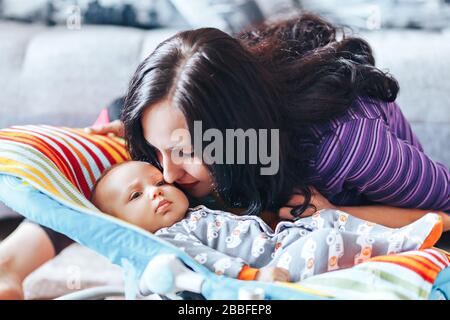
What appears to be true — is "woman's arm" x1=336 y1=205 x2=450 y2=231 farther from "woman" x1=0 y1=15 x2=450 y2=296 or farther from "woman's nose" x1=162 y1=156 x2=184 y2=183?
"woman's nose" x1=162 y1=156 x2=184 y2=183

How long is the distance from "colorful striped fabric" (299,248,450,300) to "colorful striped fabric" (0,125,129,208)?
14.7 inches

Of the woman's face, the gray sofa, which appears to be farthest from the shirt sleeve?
the gray sofa

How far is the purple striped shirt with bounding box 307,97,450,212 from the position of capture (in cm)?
103

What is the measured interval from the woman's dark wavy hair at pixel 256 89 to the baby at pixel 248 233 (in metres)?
0.06

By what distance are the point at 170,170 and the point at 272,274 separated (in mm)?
253

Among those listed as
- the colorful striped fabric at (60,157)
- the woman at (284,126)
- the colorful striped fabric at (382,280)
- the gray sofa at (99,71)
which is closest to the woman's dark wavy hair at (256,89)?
the woman at (284,126)

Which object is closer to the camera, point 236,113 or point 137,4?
point 236,113

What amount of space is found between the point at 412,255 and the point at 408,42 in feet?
2.68

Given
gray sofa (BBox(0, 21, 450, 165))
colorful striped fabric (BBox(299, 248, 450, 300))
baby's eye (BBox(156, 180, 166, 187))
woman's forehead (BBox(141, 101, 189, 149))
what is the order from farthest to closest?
1. gray sofa (BBox(0, 21, 450, 165))
2. baby's eye (BBox(156, 180, 166, 187))
3. woman's forehead (BBox(141, 101, 189, 149))
4. colorful striped fabric (BBox(299, 248, 450, 300))

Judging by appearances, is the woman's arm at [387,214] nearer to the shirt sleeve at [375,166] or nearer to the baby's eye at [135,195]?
the shirt sleeve at [375,166]
